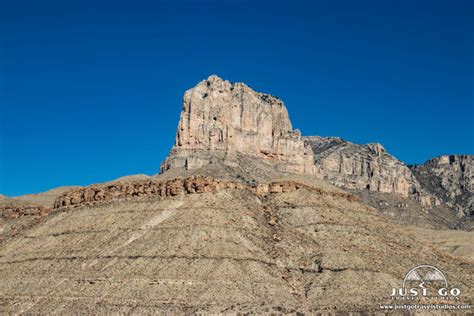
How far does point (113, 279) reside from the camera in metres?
87.1

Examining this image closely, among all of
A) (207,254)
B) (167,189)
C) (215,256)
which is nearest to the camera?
(215,256)

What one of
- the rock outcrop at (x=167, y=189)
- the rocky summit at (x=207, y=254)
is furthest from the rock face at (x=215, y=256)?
the rock outcrop at (x=167, y=189)

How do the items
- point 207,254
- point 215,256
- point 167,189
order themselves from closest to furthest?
point 215,256 < point 207,254 < point 167,189

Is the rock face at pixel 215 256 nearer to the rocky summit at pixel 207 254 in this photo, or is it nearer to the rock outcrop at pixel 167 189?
the rocky summit at pixel 207 254

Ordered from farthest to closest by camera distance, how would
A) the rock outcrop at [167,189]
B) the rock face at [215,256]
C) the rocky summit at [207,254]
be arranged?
the rock outcrop at [167,189] < the rocky summit at [207,254] < the rock face at [215,256]

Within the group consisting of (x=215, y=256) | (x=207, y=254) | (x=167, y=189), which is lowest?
(x=215, y=256)

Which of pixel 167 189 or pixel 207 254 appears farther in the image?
pixel 167 189

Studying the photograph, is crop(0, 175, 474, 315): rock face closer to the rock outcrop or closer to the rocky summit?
the rocky summit

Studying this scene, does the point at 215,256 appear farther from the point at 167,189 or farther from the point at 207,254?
the point at 167,189

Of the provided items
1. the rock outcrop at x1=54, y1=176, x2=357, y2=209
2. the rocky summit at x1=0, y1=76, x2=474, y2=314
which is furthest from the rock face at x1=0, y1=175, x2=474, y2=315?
the rock outcrop at x1=54, y1=176, x2=357, y2=209

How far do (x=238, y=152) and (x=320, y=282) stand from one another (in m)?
111


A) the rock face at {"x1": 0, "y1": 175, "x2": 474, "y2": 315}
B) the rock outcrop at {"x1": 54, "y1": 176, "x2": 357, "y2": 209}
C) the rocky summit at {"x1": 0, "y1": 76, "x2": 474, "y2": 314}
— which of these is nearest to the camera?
the rock face at {"x1": 0, "y1": 175, "x2": 474, "y2": 315}

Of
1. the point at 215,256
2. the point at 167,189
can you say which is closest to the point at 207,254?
the point at 215,256

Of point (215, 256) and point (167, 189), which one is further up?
point (167, 189)
